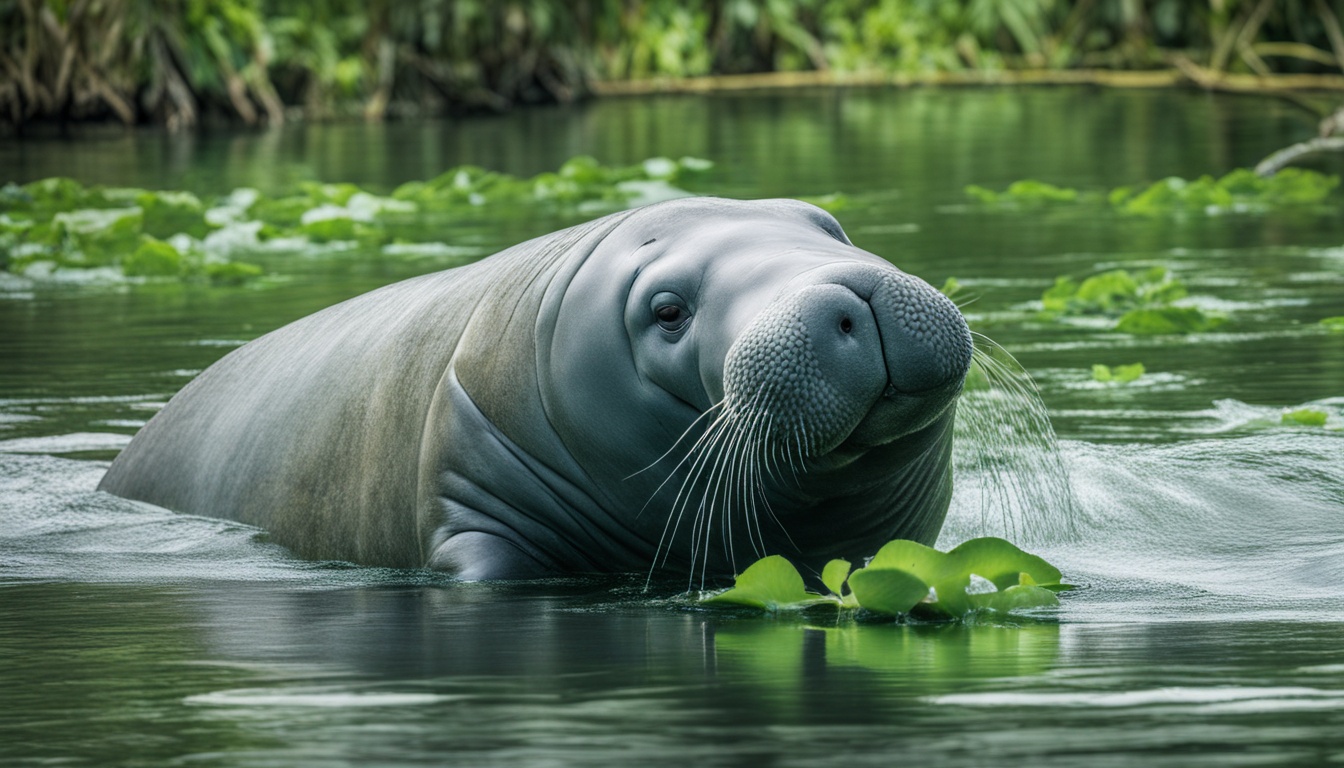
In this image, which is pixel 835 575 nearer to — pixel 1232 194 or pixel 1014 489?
pixel 1014 489

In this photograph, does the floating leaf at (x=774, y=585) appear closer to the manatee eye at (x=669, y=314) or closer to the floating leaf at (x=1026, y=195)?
the manatee eye at (x=669, y=314)

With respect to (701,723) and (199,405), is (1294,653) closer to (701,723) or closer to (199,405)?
(701,723)

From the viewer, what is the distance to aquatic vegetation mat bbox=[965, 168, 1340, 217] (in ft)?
48.9

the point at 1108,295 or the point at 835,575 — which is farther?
the point at 1108,295

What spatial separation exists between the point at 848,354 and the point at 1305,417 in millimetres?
3189

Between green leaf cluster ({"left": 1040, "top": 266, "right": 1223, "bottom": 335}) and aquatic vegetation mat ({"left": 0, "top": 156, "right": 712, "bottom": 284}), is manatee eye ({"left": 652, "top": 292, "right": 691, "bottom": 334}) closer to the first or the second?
green leaf cluster ({"left": 1040, "top": 266, "right": 1223, "bottom": 335})

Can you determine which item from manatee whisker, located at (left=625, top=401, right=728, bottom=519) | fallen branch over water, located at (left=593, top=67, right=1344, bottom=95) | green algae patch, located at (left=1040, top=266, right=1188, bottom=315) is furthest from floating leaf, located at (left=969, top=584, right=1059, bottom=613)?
fallen branch over water, located at (left=593, top=67, right=1344, bottom=95)

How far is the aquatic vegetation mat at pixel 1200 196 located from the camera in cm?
1491

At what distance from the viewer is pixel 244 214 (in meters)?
15.3

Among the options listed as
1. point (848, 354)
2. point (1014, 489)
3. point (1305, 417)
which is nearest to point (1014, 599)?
point (848, 354)

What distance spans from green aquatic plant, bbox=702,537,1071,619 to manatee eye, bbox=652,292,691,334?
2.35 ft

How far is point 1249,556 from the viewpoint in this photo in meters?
5.44

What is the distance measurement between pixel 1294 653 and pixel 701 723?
4.17ft

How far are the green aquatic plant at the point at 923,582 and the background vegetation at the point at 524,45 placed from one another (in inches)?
738
